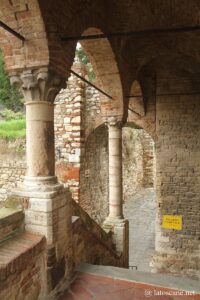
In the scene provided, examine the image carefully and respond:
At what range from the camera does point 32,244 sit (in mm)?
3084

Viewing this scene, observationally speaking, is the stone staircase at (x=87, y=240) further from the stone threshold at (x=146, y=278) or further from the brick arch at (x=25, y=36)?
the brick arch at (x=25, y=36)

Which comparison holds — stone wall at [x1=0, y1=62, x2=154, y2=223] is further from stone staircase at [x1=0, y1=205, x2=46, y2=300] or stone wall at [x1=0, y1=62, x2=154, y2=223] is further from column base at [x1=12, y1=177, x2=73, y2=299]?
stone staircase at [x1=0, y1=205, x2=46, y2=300]

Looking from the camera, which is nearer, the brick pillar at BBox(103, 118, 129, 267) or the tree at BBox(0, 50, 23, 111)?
the brick pillar at BBox(103, 118, 129, 267)

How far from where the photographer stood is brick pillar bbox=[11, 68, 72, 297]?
3357 millimetres

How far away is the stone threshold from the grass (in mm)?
7557

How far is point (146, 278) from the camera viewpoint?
383cm

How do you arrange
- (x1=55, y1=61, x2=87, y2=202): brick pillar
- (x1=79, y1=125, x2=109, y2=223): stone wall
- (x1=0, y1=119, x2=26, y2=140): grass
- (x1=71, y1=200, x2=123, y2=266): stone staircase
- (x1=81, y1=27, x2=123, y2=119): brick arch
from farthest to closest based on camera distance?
1. (x1=0, y1=119, x2=26, y2=140): grass
2. (x1=79, y1=125, x2=109, y2=223): stone wall
3. (x1=55, y1=61, x2=87, y2=202): brick pillar
4. (x1=81, y1=27, x2=123, y2=119): brick arch
5. (x1=71, y1=200, x2=123, y2=266): stone staircase

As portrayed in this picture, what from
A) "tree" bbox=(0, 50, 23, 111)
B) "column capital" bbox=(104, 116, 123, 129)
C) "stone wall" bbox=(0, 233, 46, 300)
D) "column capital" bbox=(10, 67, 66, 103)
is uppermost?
"tree" bbox=(0, 50, 23, 111)

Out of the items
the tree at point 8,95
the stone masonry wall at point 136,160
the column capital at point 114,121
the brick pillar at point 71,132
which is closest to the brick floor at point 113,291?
the column capital at point 114,121

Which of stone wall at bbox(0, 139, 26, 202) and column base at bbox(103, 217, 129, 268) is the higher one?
stone wall at bbox(0, 139, 26, 202)

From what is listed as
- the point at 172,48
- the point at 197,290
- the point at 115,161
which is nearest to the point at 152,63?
the point at 172,48

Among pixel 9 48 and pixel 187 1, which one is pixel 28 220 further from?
pixel 187 1

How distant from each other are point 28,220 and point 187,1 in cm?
424

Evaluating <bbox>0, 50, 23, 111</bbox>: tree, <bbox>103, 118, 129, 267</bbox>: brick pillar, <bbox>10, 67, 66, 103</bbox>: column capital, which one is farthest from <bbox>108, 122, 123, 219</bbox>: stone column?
<bbox>0, 50, 23, 111</bbox>: tree
